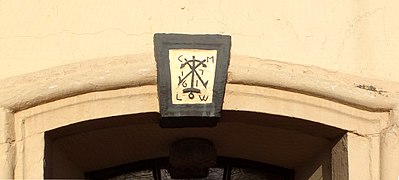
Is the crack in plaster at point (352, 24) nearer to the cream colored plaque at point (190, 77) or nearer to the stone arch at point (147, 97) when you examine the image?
the stone arch at point (147, 97)

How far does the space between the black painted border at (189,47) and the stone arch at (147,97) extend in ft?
0.13

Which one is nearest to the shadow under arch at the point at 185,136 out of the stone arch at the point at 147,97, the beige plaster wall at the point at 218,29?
the stone arch at the point at 147,97

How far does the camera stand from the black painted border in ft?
12.1

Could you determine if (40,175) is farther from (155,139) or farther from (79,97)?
(155,139)

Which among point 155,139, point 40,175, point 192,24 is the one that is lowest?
point 40,175

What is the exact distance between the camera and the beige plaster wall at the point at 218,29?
146 inches

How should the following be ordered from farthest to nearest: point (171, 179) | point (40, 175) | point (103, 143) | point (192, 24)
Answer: point (171, 179) → point (103, 143) → point (192, 24) → point (40, 175)

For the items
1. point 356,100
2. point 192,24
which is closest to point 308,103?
point 356,100

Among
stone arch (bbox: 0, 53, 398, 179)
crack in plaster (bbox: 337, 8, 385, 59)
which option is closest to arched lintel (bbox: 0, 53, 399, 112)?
stone arch (bbox: 0, 53, 398, 179)

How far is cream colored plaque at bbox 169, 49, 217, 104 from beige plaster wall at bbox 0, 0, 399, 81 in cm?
13

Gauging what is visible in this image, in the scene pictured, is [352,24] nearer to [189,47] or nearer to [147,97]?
[189,47]

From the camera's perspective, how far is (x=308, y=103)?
3.77m

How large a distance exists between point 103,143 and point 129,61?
0.67m

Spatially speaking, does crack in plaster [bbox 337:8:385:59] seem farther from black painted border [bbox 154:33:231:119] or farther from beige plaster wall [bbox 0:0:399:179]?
black painted border [bbox 154:33:231:119]
